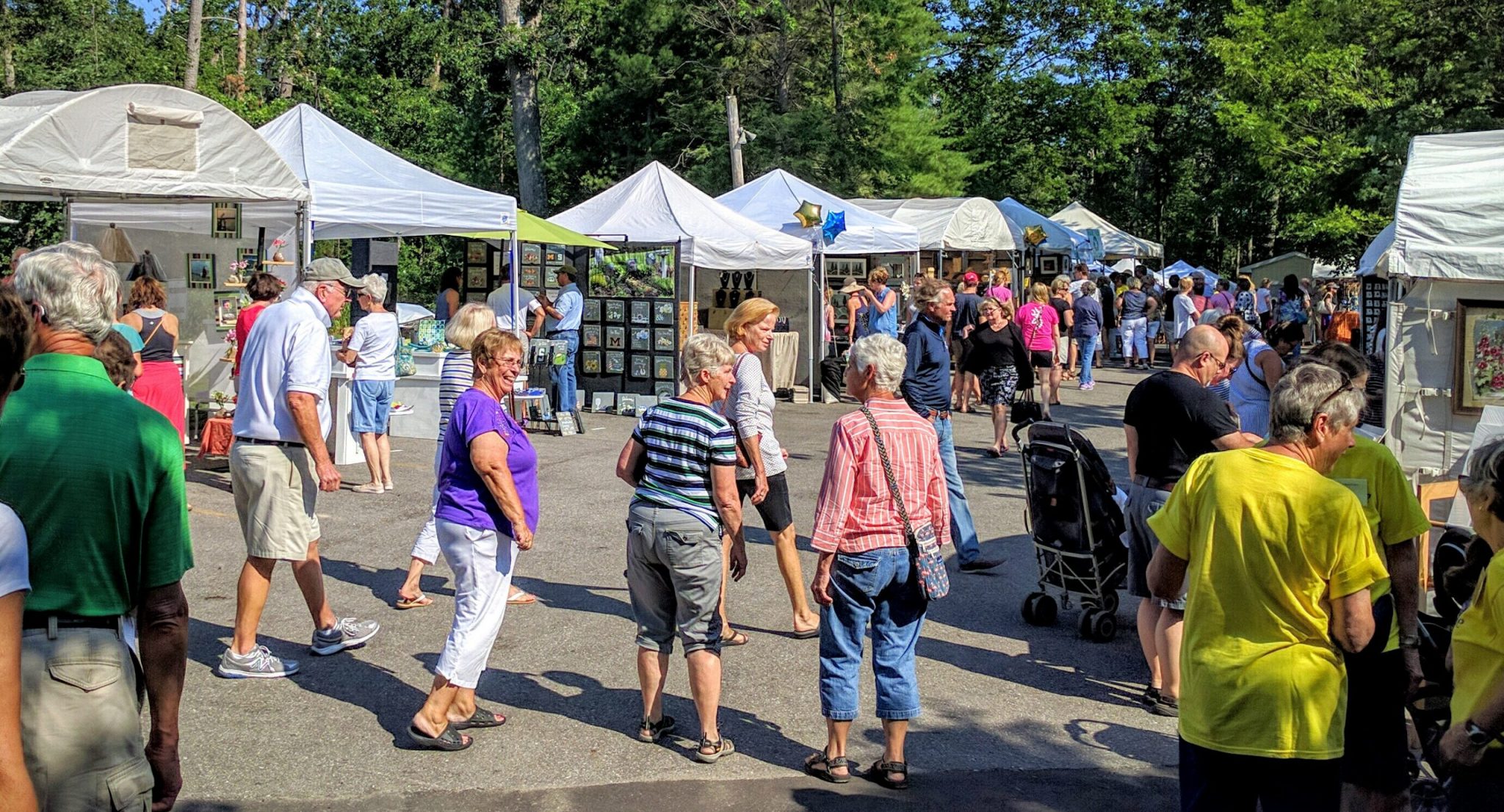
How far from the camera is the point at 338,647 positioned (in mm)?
6457

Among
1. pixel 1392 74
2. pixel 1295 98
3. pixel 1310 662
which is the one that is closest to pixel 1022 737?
pixel 1310 662

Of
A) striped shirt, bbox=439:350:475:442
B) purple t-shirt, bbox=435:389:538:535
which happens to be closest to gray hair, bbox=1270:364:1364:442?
purple t-shirt, bbox=435:389:538:535

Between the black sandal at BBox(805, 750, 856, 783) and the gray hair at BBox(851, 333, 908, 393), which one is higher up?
the gray hair at BBox(851, 333, 908, 393)

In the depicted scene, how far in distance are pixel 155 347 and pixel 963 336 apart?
32.9ft

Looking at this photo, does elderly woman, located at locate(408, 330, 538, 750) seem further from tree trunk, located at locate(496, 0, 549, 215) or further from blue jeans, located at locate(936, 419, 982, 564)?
tree trunk, located at locate(496, 0, 549, 215)

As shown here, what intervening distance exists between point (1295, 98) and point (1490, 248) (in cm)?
2443

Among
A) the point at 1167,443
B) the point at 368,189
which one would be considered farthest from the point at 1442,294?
the point at 368,189

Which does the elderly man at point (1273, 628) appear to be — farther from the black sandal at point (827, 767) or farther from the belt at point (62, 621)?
the belt at point (62, 621)

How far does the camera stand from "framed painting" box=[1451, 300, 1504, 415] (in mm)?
8172

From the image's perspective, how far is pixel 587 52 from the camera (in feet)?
118

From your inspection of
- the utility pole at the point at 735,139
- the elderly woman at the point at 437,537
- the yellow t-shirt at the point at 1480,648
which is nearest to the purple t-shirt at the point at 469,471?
the elderly woman at the point at 437,537

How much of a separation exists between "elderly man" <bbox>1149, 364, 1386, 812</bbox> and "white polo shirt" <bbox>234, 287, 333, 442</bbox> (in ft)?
13.5

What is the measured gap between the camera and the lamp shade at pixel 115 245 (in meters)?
13.0

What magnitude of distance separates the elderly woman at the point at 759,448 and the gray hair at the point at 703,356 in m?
1.02
